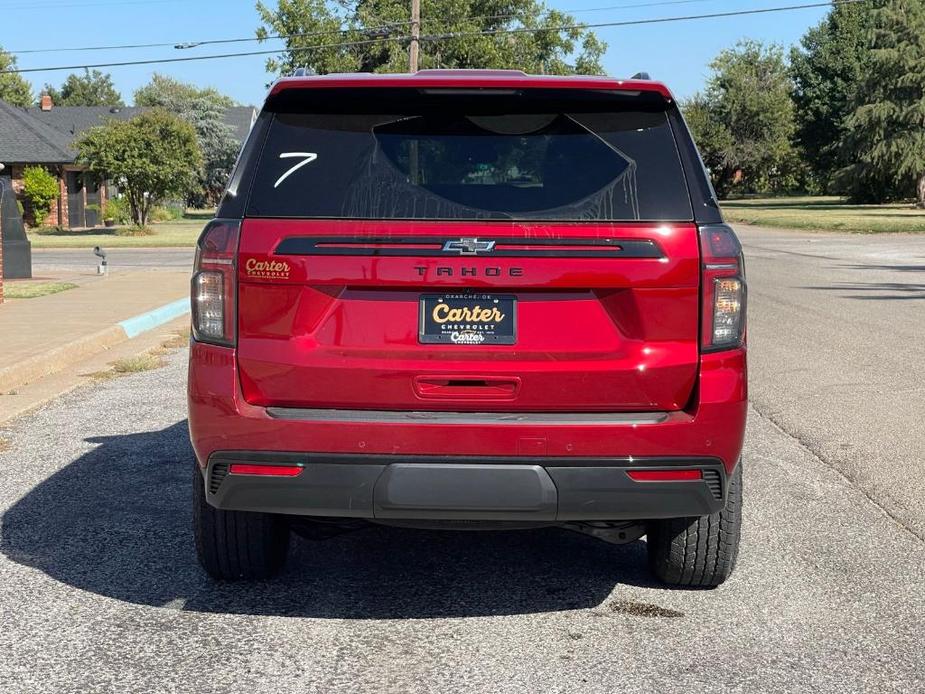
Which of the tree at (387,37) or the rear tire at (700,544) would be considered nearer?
the rear tire at (700,544)

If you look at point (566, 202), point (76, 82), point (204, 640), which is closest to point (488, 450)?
point (566, 202)

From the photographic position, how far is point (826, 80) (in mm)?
83250

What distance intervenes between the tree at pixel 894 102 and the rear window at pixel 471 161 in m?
61.4

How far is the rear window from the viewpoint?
406cm

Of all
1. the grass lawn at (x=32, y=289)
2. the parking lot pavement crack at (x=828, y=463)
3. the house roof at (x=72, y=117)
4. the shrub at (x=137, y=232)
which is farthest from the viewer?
the house roof at (x=72, y=117)

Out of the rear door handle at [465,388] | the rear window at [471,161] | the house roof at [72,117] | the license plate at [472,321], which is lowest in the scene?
the rear door handle at [465,388]

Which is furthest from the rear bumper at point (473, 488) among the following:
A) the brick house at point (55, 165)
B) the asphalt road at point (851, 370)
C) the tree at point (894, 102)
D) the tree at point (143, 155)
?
the tree at point (894, 102)

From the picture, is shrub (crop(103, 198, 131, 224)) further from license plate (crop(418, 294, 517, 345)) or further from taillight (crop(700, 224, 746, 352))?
taillight (crop(700, 224, 746, 352))

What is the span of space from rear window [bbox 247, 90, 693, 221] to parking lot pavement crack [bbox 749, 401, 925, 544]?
2548mm

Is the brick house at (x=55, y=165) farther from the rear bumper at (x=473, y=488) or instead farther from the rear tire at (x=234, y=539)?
the rear bumper at (x=473, y=488)

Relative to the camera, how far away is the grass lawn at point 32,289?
16859mm

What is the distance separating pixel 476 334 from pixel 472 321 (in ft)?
0.15

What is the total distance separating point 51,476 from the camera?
680 centimetres

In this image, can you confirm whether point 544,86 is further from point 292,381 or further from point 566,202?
point 292,381
